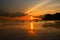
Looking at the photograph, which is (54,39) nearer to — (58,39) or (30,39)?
(58,39)

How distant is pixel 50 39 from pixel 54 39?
469 mm

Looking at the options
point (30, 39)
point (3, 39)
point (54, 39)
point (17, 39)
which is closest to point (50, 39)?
point (54, 39)

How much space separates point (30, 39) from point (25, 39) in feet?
1.98

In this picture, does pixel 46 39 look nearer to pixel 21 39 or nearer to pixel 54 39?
pixel 54 39

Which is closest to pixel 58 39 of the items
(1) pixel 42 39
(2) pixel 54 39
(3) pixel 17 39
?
(2) pixel 54 39

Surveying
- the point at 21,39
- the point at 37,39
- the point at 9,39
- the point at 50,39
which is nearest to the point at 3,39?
the point at 9,39

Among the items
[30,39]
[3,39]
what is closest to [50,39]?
[30,39]

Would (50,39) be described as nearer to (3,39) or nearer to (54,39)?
(54,39)

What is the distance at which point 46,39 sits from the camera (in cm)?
1866

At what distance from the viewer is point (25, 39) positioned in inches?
739

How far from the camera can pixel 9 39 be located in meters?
18.6

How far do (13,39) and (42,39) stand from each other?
342cm

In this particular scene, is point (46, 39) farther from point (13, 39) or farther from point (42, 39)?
point (13, 39)

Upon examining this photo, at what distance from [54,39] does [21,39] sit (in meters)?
3.90
